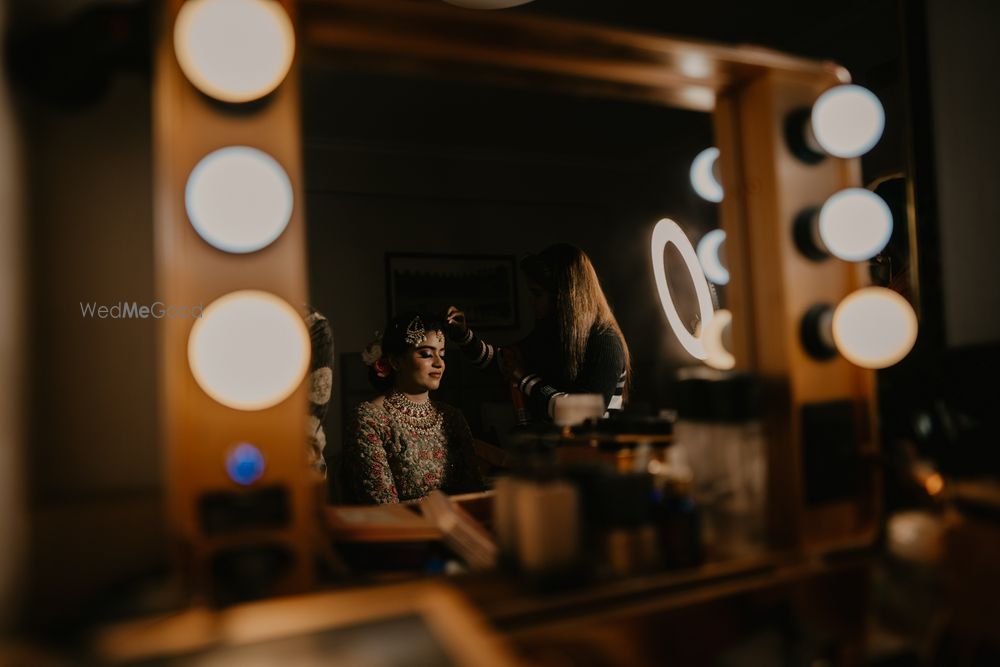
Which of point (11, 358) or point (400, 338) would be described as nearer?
point (11, 358)

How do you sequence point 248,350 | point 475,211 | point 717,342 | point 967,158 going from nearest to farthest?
point 248,350
point 717,342
point 967,158
point 475,211

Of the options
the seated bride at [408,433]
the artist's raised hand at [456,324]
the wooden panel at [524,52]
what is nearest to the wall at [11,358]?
the wooden panel at [524,52]

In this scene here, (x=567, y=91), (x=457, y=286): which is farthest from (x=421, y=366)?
(x=457, y=286)

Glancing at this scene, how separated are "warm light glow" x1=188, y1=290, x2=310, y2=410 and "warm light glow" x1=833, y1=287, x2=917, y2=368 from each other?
2.48ft

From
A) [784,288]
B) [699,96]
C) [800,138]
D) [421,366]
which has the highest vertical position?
[699,96]

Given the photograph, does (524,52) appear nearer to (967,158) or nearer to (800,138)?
(800,138)

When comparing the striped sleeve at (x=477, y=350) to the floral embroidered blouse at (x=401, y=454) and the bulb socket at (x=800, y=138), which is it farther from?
the bulb socket at (x=800, y=138)

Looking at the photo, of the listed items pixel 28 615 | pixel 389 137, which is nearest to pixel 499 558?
pixel 28 615

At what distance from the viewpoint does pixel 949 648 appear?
70 centimetres

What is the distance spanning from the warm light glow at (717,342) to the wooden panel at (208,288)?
0.78m

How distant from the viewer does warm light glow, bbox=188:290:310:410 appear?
2.06 feet

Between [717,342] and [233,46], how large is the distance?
37.2 inches

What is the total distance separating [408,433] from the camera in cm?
236

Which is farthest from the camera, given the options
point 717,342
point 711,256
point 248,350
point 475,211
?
point 475,211
